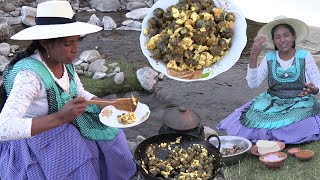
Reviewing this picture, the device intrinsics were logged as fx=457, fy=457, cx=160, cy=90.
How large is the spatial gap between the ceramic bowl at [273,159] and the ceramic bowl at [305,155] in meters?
0.14

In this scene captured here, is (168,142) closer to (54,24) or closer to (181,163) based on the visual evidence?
(181,163)

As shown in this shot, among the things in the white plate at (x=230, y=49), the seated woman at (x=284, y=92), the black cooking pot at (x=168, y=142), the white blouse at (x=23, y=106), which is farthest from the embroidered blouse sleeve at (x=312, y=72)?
the white blouse at (x=23, y=106)

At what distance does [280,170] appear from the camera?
14.4ft

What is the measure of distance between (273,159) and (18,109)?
8.22 feet

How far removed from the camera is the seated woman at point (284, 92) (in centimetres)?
485

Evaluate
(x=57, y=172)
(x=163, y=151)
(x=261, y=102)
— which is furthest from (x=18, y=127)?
(x=261, y=102)

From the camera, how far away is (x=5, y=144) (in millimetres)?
3676

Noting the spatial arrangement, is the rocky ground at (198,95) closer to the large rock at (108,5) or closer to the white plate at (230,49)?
the white plate at (230,49)

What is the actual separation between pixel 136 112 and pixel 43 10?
1093 mm

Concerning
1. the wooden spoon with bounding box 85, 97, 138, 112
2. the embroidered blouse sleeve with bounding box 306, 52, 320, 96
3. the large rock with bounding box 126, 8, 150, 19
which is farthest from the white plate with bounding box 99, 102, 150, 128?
the large rock with bounding box 126, 8, 150, 19

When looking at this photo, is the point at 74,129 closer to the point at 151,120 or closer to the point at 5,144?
the point at 5,144

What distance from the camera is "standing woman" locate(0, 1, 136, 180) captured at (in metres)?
3.20

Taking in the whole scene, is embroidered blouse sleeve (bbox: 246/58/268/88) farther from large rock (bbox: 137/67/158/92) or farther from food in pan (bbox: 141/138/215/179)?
large rock (bbox: 137/67/158/92)


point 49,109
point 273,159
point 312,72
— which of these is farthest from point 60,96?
point 312,72
